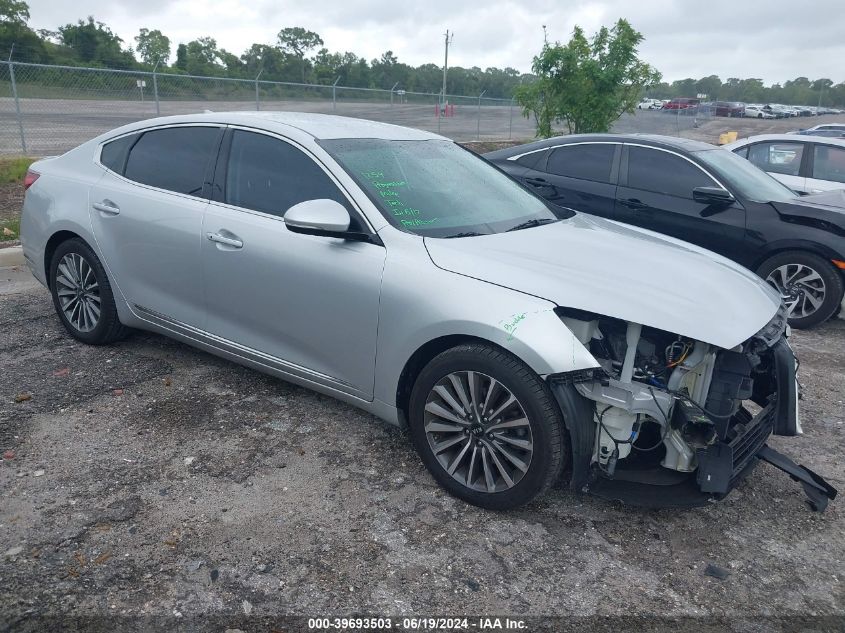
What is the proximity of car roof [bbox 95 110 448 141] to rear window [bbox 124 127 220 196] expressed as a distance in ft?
0.29

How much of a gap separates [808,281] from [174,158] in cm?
520

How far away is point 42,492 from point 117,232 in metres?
1.77

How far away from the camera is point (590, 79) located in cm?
1281

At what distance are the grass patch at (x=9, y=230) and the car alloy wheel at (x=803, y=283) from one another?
7.19m

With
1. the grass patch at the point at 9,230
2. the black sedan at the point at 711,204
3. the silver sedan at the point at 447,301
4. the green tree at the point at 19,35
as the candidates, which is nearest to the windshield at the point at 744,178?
the black sedan at the point at 711,204

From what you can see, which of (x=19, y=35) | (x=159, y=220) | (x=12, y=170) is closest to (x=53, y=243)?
(x=159, y=220)

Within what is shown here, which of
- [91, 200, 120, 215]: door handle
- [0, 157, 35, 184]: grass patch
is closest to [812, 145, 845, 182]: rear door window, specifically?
[91, 200, 120, 215]: door handle

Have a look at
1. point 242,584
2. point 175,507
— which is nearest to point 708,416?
point 242,584

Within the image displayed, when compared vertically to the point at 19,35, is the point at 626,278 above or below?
below

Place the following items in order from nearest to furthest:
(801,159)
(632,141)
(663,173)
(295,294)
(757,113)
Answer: (295,294)
(663,173)
(632,141)
(801,159)
(757,113)

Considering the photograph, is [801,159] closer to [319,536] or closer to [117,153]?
[117,153]

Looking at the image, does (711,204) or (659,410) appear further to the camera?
(711,204)

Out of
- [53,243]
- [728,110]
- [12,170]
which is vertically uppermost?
[728,110]

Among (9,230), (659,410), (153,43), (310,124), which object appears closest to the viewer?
(659,410)
